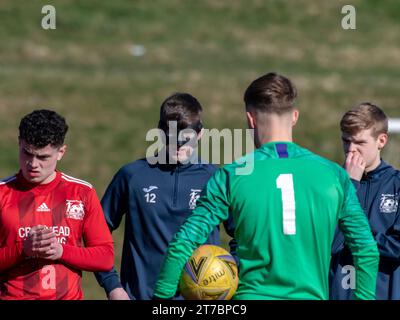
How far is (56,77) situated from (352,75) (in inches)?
338

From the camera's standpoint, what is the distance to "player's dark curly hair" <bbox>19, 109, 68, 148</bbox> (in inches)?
246

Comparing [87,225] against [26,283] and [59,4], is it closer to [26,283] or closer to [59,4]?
[26,283]

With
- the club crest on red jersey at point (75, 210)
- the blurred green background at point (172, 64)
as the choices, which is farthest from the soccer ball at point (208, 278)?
A: the blurred green background at point (172, 64)

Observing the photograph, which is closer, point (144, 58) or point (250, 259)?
point (250, 259)

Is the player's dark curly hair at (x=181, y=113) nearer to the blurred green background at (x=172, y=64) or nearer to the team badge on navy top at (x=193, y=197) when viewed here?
the team badge on navy top at (x=193, y=197)

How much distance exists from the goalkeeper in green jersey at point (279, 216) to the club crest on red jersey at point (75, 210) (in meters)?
1.37

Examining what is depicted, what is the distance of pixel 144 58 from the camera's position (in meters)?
29.7

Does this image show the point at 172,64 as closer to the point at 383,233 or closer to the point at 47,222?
the point at 383,233

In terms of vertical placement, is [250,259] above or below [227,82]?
below

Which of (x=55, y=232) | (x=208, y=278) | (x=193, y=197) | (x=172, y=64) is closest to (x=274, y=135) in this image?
(x=208, y=278)

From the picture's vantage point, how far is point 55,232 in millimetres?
6387

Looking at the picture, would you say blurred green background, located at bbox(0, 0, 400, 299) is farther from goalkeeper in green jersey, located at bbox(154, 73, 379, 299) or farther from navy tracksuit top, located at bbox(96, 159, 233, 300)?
goalkeeper in green jersey, located at bbox(154, 73, 379, 299)

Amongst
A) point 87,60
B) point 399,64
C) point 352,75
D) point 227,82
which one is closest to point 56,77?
point 87,60
